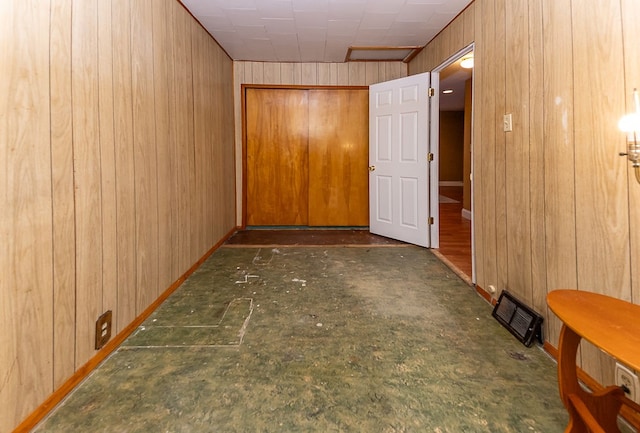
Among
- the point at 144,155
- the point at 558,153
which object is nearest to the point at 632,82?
the point at 558,153

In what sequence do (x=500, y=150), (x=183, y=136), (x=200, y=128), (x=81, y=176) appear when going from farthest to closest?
(x=200, y=128)
(x=183, y=136)
(x=500, y=150)
(x=81, y=176)

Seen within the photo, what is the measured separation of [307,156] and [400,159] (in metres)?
1.48

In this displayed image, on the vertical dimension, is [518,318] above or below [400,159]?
below

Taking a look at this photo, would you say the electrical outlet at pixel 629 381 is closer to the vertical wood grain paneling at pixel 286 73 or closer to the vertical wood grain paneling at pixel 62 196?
the vertical wood grain paneling at pixel 62 196

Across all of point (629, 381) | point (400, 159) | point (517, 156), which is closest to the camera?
point (629, 381)

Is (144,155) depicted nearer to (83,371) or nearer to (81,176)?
(81,176)

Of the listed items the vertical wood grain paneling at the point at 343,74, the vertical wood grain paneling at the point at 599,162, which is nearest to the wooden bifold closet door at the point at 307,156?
the vertical wood grain paneling at the point at 343,74

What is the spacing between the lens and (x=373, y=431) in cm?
131

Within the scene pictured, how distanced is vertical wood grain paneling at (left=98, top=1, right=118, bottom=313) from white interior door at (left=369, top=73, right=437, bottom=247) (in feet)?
9.93

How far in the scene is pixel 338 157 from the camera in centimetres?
505

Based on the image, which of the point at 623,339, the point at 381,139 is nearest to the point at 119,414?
the point at 623,339

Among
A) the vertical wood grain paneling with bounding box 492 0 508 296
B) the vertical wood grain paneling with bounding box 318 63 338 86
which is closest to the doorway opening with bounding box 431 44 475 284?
the vertical wood grain paneling with bounding box 492 0 508 296

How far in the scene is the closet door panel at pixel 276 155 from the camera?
4.97m

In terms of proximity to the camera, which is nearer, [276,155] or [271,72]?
[271,72]
